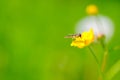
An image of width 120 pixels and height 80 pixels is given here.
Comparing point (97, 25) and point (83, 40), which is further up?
point (97, 25)

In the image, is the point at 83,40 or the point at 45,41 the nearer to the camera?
the point at 83,40

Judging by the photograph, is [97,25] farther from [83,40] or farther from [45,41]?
[83,40]

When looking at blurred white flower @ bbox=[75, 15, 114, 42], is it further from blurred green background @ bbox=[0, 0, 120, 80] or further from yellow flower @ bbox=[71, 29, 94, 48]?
yellow flower @ bbox=[71, 29, 94, 48]

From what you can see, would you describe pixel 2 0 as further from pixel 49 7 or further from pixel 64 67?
pixel 64 67

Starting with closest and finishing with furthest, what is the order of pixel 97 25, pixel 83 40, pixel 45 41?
1. pixel 83 40
2. pixel 45 41
3. pixel 97 25

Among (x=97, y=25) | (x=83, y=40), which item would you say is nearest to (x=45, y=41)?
(x=97, y=25)

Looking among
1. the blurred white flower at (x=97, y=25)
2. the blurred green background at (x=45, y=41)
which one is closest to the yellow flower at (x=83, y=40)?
the blurred green background at (x=45, y=41)

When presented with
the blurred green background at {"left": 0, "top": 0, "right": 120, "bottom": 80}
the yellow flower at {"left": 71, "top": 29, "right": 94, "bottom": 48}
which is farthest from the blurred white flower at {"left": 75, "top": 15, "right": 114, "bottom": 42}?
the yellow flower at {"left": 71, "top": 29, "right": 94, "bottom": 48}

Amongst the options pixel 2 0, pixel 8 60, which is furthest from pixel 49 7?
pixel 8 60
